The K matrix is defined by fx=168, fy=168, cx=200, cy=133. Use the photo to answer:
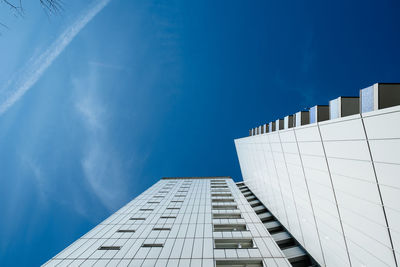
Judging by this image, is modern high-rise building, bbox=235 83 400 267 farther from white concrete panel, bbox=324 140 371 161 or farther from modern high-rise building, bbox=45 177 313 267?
modern high-rise building, bbox=45 177 313 267

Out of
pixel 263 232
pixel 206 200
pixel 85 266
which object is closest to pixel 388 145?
pixel 263 232

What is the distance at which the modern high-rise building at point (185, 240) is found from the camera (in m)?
13.0

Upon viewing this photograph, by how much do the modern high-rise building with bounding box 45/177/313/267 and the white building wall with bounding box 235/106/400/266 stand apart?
3850 mm

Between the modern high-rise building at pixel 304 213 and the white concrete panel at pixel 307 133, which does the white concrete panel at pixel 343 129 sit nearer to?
the modern high-rise building at pixel 304 213

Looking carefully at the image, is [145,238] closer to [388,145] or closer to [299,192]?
[299,192]

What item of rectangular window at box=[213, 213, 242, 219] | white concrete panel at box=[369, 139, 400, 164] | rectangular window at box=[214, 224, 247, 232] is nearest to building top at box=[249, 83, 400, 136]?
white concrete panel at box=[369, 139, 400, 164]

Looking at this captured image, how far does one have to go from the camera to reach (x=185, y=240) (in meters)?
15.2

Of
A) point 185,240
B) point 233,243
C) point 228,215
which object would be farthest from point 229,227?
point 185,240

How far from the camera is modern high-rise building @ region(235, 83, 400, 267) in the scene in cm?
700

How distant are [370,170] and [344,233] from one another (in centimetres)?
548

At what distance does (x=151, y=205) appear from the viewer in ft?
79.6

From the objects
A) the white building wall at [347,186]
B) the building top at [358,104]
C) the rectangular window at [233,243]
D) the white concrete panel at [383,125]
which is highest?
the building top at [358,104]

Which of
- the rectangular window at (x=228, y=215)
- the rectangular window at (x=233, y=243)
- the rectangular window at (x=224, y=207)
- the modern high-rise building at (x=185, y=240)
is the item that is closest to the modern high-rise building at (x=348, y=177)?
the modern high-rise building at (x=185, y=240)

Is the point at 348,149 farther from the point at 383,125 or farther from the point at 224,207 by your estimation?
the point at 224,207
